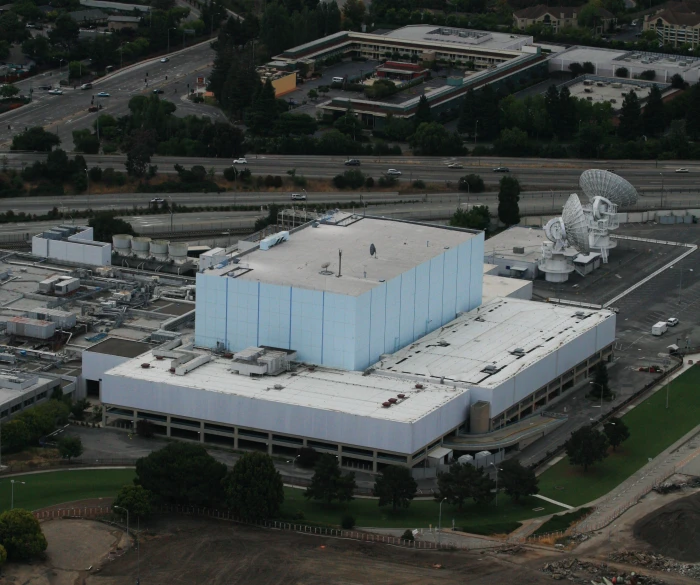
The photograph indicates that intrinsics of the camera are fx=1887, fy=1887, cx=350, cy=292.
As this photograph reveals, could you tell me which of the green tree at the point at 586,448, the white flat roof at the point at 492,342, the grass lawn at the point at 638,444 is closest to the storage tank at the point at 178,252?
the white flat roof at the point at 492,342

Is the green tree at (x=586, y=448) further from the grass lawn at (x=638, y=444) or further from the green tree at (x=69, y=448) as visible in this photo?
the green tree at (x=69, y=448)

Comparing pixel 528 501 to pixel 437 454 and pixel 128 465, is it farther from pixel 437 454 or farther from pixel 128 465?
pixel 128 465

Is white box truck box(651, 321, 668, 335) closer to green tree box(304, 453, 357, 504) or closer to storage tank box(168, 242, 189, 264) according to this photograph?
storage tank box(168, 242, 189, 264)

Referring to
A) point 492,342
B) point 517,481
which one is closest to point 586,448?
point 517,481

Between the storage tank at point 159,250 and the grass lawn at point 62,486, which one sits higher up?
the storage tank at point 159,250

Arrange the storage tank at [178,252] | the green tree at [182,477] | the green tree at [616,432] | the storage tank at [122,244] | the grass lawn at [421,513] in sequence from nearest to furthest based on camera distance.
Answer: the green tree at [182,477] → the grass lawn at [421,513] → the green tree at [616,432] → the storage tank at [178,252] → the storage tank at [122,244]

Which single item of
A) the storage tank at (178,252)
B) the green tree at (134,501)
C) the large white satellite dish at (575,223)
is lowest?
the green tree at (134,501)

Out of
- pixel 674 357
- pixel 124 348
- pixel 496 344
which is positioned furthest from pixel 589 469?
pixel 124 348

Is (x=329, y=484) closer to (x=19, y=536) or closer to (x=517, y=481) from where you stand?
(x=517, y=481)
